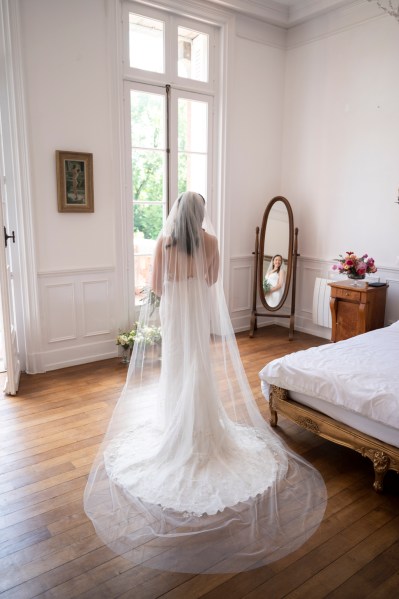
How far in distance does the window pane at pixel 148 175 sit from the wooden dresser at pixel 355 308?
6.78 feet

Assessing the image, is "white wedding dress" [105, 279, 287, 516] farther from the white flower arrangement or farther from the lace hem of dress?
the white flower arrangement

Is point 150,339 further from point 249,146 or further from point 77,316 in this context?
point 249,146

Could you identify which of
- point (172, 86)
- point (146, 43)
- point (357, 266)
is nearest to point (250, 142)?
point (172, 86)

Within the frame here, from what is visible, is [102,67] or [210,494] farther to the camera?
[102,67]

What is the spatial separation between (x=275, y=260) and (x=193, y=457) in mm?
3372

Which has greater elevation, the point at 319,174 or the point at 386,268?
the point at 319,174

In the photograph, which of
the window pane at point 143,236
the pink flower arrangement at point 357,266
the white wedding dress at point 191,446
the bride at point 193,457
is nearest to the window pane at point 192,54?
the window pane at point 143,236

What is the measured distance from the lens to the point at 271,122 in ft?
18.1

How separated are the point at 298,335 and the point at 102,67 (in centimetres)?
362

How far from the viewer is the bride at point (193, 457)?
81.5 inches

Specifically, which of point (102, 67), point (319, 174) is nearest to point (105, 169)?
point (102, 67)

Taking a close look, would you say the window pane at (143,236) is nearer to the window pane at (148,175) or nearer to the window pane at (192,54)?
the window pane at (148,175)

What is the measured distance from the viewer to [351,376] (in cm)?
262

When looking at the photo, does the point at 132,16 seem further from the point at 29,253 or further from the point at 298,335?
the point at 298,335
